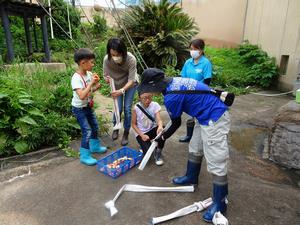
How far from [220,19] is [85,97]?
9.65 meters

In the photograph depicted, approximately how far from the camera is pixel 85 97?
9.86 feet

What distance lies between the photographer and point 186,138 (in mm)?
4109

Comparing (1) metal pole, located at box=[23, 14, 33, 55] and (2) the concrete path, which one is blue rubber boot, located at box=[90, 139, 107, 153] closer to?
(2) the concrete path

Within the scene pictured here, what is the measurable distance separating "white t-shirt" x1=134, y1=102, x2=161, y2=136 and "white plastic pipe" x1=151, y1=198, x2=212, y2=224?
1194 mm

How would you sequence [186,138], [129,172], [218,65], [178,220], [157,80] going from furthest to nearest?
[218,65] < [186,138] < [129,172] < [178,220] < [157,80]

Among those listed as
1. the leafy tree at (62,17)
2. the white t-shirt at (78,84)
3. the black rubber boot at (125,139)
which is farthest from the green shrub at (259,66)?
the leafy tree at (62,17)

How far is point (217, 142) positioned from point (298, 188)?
1.47m

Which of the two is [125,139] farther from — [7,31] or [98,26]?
[98,26]

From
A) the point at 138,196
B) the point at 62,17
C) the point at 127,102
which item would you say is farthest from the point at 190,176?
the point at 62,17

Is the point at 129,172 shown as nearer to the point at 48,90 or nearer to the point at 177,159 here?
the point at 177,159

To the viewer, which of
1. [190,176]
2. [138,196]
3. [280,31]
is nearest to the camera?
[138,196]

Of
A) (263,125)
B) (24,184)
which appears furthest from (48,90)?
(263,125)

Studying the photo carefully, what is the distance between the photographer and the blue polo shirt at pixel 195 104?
2.25m

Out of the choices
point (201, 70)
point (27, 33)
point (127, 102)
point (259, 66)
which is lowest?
point (127, 102)
